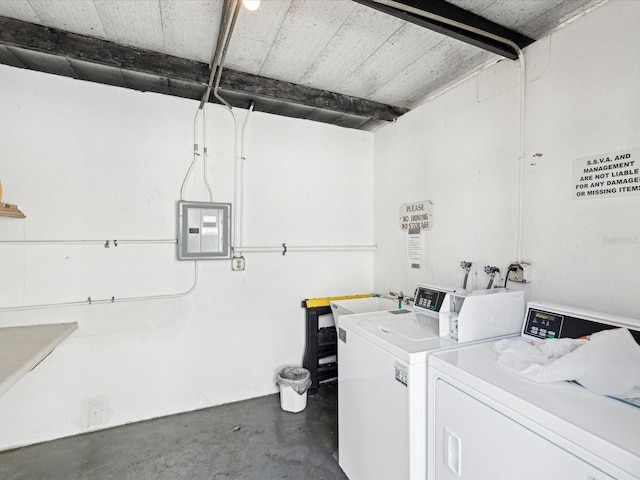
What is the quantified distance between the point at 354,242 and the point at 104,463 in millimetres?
2413

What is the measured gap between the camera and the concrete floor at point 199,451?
177 cm

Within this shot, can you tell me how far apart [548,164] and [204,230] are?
2.27m

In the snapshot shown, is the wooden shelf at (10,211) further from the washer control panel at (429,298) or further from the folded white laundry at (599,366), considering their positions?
the folded white laundry at (599,366)

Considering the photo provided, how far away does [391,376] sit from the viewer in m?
1.34

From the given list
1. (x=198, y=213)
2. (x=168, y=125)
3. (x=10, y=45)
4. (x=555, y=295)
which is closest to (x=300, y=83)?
(x=168, y=125)

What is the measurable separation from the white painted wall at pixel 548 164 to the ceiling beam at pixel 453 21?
12 cm

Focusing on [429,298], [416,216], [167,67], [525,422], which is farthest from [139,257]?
[525,422]

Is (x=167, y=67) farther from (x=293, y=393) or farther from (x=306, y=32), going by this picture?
(x=293, y=393)

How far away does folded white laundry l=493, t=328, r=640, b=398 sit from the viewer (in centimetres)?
94

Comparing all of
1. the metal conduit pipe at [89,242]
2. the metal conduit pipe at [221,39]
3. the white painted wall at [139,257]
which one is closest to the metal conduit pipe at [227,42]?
the metal conduit pipe at [221,39]

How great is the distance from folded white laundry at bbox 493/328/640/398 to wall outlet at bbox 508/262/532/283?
61cm

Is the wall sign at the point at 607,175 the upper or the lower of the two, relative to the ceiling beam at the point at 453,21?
lower

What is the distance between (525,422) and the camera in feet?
2.88

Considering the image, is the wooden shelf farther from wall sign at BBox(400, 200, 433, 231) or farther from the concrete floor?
wall sign at BBox(400, 200, 433, 231)
